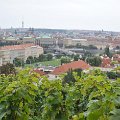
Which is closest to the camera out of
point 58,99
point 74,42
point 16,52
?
point 58,99

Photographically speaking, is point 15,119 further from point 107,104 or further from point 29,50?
point 29,50

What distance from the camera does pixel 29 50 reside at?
88.9m

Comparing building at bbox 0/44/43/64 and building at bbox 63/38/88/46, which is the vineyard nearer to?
building at bbox 0/44/43/64

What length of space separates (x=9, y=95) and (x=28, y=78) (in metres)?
0.48

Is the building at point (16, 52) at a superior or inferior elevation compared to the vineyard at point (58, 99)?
inferior

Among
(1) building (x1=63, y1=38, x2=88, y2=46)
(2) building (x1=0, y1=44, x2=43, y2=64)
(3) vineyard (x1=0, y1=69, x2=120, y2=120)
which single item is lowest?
(1) building (x1=63, y1=38, x2=88, y2=46)

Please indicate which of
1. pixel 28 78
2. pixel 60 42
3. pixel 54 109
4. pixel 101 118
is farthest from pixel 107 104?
pixel 60 42

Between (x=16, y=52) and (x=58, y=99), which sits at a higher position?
(x=58, y=99)

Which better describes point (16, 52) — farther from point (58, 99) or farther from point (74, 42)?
point (58, 99)

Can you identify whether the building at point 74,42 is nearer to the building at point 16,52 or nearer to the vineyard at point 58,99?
the building at point 16,52

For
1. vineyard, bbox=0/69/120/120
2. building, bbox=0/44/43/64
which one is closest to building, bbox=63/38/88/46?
building, bbox=0/44/43/64

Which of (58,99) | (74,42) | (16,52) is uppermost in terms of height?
(58,99)

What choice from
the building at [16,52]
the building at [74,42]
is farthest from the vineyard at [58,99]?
the building at [74,42]

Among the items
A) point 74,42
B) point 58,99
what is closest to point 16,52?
point 74,42
